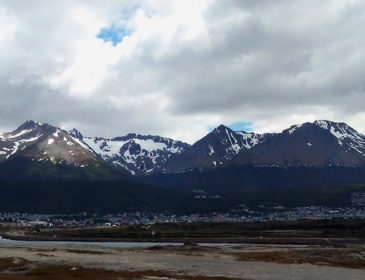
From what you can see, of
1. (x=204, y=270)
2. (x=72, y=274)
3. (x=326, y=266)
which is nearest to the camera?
(x=72, y=274)

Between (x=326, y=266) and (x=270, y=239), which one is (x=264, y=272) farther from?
(x=270, y=239)

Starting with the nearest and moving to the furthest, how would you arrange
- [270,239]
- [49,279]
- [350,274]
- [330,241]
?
[49,279] → [350,274] → [330,241] → [270,239]

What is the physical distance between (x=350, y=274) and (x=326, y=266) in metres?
12.9

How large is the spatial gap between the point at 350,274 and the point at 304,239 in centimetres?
10599

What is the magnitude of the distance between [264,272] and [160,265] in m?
21.5

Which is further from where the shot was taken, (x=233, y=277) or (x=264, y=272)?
(x=264, y=272)

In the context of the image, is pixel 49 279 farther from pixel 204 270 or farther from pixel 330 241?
pixel 330 241

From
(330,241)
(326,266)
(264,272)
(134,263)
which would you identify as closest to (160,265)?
(134,263)

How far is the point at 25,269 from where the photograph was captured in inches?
3275

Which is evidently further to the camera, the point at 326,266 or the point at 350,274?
the point at 326,266

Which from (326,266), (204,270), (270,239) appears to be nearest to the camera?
(204,270)

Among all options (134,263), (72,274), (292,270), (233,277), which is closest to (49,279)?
(72,274)

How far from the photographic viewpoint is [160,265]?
96.9 meters

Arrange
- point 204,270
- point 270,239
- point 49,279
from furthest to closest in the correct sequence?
point 270,239
point 204,270
point 49,279
